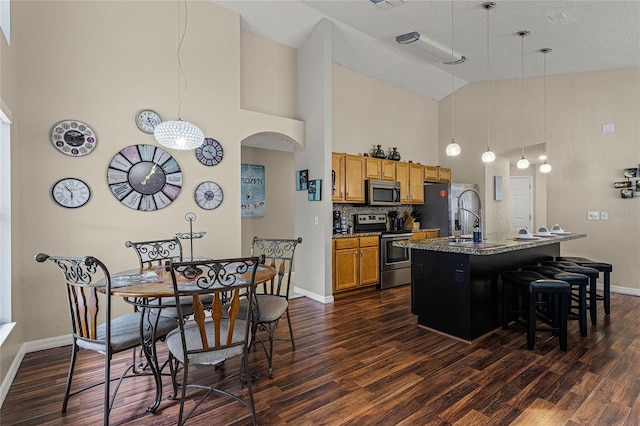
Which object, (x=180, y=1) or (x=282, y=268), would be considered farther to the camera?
(x=180, y=1)

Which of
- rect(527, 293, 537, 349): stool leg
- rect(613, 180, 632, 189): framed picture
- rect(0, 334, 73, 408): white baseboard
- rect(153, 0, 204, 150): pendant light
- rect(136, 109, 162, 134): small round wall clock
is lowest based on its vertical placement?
rect(0, 334, 73, 408): white baseboard

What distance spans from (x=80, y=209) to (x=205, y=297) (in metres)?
1.57

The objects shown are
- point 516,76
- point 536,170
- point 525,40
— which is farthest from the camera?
point 536,170

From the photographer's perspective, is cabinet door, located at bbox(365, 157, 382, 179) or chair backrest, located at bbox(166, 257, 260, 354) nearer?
chair backrest, located at bbox(166, 257, 260, 354)

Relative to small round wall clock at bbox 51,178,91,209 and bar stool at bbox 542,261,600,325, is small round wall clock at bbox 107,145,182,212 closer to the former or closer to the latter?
small round wall clock at bbox 51,178,91,209

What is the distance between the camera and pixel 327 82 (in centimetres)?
462

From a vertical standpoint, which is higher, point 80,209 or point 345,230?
point 80,209

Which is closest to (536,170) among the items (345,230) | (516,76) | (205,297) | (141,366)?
(516,76)

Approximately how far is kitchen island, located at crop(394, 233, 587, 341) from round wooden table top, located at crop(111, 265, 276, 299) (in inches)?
64.3

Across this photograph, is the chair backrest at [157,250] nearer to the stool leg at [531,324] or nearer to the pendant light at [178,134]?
the pendant light at [178,134]

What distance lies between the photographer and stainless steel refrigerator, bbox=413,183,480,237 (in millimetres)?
5988

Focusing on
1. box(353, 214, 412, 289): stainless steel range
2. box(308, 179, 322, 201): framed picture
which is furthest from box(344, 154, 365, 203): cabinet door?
box(308, 179, 322, 201): framed picture

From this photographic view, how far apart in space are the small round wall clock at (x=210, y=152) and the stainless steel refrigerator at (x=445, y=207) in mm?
3963

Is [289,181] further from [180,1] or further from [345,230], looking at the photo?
[180,1]
